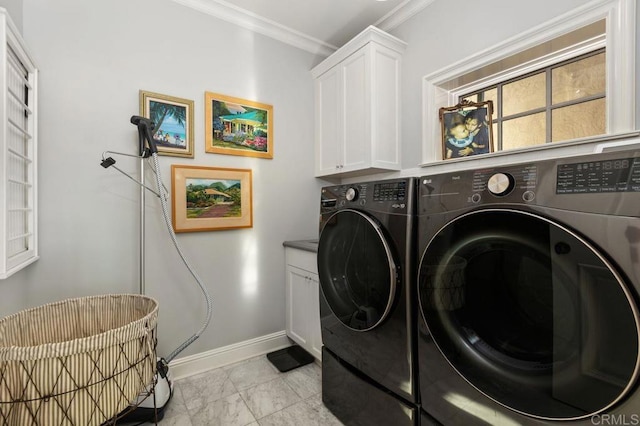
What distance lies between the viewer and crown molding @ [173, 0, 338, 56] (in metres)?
1.97

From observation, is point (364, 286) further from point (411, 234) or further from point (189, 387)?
point (189, 387)

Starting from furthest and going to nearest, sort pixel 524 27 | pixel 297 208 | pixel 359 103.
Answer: pixel 297 208
pixel 359 103
pixel 524 27

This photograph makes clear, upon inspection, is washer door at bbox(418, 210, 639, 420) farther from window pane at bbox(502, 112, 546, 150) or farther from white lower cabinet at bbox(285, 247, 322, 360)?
window pane at bbox(502, 112, 546, 150)

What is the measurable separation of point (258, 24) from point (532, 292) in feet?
7.87

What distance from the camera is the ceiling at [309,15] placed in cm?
199

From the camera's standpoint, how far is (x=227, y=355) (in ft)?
6.80

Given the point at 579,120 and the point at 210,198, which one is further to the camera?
the point at 210,198

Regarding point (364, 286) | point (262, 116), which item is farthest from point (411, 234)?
point (262, 116)

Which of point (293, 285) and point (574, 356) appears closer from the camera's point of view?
point (574, 356)

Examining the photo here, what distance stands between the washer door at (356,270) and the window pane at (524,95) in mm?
1326

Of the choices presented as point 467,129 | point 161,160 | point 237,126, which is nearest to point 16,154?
point 161,160

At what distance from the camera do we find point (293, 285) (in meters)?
2.21

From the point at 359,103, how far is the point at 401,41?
550mm

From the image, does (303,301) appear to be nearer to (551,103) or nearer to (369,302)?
(369,302)
